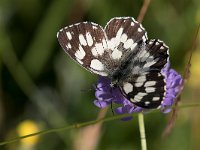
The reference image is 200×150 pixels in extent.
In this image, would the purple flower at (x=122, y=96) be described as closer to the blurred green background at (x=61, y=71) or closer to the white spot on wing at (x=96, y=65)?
the white spot on wing at (x=96, y=65)

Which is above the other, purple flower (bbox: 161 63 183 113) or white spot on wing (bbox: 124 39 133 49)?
white spot on wing (bbox: 124 39 133 49)

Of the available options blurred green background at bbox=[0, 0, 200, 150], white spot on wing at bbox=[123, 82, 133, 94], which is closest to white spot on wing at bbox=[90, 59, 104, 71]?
white spot on wing at bbox=[123, 82, 133, 94]

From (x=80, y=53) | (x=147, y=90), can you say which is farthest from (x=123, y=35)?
(x=147, y=90)

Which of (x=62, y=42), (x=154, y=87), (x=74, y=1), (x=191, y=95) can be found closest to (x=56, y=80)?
(x=74, y=1)

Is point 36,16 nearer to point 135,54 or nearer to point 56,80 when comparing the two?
point 56,80

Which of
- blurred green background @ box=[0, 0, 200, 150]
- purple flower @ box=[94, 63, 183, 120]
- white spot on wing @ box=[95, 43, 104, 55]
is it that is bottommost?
blurred green background @ box=[0, 0, 200, 150]

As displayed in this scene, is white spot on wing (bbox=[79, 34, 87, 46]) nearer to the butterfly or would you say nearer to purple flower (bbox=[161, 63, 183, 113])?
the butterfly

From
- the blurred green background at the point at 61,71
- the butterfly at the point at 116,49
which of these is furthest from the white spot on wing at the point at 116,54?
the blurred green background at the point at 61,71

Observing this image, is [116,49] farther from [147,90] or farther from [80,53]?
[147,90]
